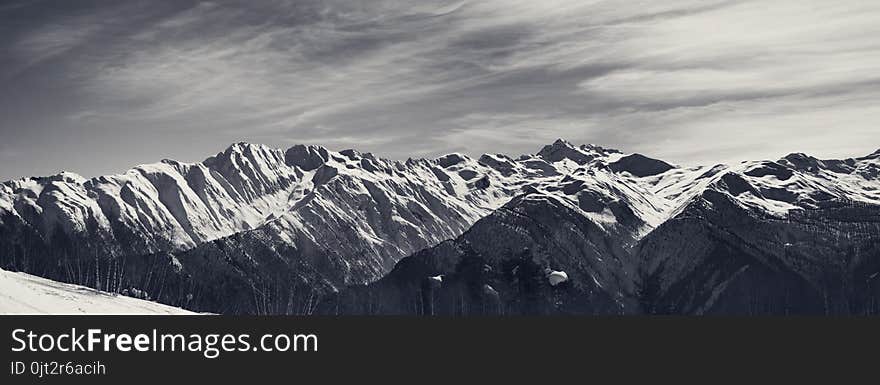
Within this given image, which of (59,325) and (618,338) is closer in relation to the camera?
(59,325)

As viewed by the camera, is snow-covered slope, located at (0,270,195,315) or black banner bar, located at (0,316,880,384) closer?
black banner bar, located at (0,316,880,384)

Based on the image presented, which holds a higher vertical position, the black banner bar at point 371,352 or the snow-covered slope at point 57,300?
the snow-covered slope at point 57,300

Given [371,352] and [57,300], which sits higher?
[57,300]

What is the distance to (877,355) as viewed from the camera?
435ft

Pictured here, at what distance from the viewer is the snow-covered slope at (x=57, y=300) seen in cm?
14575

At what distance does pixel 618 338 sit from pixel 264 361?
6397cm

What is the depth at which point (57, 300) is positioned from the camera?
166 m

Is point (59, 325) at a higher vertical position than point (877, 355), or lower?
higher

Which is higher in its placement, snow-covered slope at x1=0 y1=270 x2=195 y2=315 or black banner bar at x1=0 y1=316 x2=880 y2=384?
snow-covered slope at x1=0 y1=270 x2=195 y2=315

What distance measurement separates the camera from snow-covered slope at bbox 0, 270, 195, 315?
145750mm

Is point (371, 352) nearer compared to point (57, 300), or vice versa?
point (371, 352)

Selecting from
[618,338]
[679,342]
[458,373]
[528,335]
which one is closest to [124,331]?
[458,373]

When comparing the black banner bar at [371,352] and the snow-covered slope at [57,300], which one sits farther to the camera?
the snow-covered slope at [57,300]

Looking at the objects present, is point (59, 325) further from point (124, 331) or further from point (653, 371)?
point (653, 371)
